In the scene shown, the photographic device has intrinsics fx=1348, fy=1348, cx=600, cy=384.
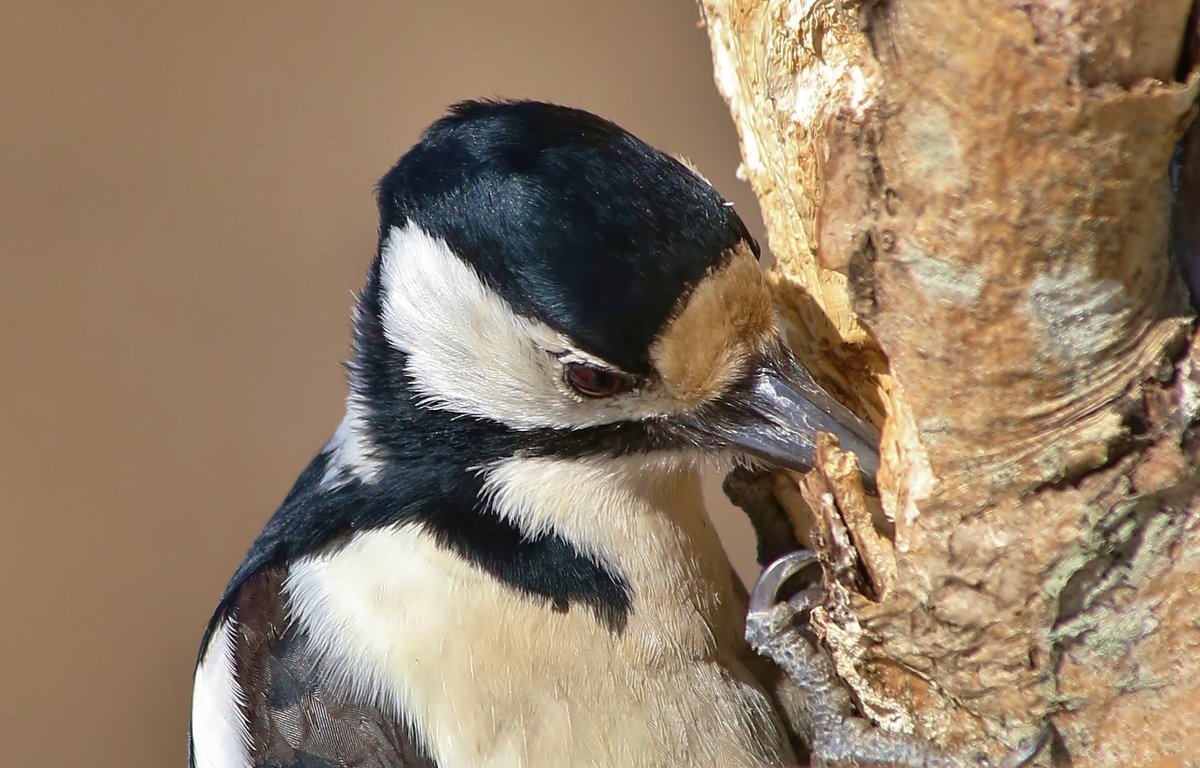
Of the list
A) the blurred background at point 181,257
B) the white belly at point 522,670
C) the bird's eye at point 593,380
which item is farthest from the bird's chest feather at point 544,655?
the blurred background at point 181,257

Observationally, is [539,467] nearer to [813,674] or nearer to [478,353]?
[478,353]

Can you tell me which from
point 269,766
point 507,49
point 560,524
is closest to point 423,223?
point 560,524

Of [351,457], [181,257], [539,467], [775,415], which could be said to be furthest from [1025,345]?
[181,257]

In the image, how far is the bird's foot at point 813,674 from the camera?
4.21ft

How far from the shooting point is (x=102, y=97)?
3.49 m

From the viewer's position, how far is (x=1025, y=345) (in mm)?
961

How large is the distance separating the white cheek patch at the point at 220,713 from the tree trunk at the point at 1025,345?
0.74 m

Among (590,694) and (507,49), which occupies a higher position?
(507,49)

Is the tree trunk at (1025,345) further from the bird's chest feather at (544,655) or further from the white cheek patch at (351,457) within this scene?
the white cheek patch at (351,457)

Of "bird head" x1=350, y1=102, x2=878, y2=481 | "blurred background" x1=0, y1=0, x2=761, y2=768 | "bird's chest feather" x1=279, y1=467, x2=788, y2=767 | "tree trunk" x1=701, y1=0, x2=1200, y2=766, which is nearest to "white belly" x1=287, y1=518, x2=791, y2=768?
"bird's chest feather" x1=279, y1=467, x2=788, y2=767

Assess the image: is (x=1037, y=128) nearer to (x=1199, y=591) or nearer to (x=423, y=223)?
(x=1199, y=591)

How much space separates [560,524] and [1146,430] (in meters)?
0.63

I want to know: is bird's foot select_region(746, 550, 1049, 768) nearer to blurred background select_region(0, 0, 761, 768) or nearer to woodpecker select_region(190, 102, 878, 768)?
woodpecker select_region(190, 102, 878, 768)

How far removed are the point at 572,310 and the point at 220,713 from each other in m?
0.66
